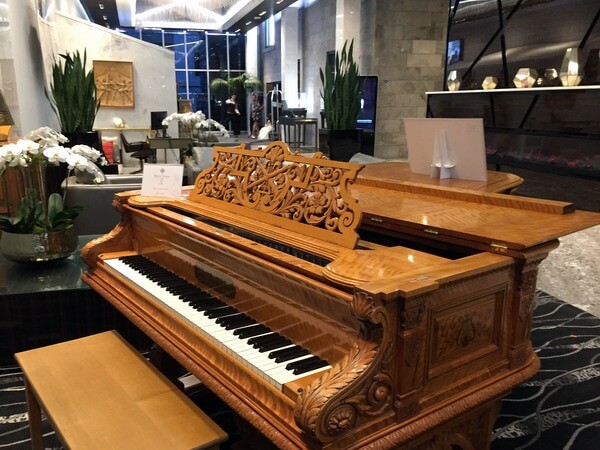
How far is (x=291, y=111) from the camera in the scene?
12.5 meters

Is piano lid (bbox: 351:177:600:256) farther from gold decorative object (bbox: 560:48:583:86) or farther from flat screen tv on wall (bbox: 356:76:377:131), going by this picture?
flat screen tv on wall (bbox: 356:76:377:131)

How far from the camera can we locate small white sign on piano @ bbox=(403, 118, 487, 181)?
272cm

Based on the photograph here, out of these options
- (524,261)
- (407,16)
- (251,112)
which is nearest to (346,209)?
(524,261)

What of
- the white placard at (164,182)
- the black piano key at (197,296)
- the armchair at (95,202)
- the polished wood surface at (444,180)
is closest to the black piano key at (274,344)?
the black piano key at (197,296)

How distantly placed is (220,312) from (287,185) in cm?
48

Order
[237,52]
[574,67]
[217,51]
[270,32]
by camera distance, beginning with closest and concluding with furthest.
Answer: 1. [574,67]
2. [270,32]
3. [217,51]
4. [237,52]

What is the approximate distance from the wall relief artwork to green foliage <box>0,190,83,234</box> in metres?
7.68

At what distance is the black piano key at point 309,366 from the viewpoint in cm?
131

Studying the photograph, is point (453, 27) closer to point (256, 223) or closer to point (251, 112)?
point (256, 223)

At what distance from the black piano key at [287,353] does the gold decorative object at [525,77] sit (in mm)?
6101

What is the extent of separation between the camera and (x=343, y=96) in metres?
6.73

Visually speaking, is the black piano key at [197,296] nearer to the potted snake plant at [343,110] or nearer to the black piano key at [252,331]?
the black piano key at [252,331]

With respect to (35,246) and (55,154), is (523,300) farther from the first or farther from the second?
(35,246)

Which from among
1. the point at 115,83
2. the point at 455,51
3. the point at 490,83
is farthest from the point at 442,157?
the point at 115,83
